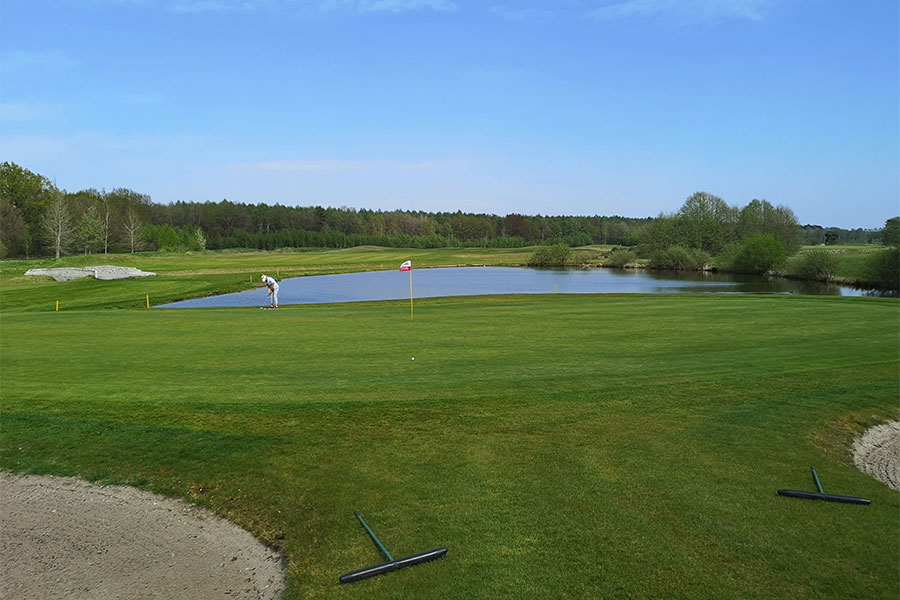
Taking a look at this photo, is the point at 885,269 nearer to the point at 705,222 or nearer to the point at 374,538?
the point at 705,222

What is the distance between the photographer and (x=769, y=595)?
495 centimetres

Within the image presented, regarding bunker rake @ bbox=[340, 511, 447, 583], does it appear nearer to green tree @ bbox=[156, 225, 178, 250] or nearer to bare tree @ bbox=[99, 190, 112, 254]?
bare tree @ bbox=[99, 190, 112, 254]

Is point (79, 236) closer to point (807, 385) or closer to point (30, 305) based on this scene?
point (30, 305)

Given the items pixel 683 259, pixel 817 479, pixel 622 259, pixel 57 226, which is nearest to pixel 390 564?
pixel 817 479

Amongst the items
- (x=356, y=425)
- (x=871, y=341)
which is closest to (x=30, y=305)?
(x=356, y=425)

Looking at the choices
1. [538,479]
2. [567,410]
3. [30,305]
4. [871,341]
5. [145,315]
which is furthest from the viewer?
[30,305]

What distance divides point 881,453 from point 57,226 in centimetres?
10641

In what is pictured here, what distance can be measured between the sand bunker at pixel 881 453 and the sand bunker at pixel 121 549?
27.2 ft

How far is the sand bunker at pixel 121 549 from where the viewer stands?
5.48 m

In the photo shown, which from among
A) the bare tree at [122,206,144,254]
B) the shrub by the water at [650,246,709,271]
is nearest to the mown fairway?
the shrub by the water at [650,246,709,271]

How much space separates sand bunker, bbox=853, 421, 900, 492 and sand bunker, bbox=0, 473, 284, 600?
830cm

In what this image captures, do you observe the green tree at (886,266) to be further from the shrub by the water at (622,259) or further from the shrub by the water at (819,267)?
the shrub by the water at (622,259)

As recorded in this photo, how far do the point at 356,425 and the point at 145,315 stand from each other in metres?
20.4

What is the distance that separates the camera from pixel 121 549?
20.3ft
